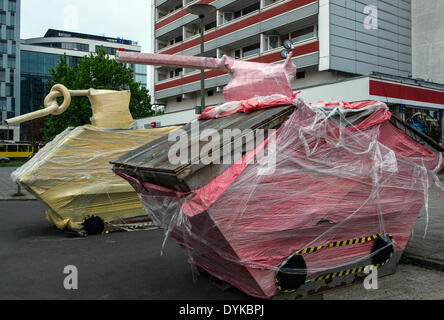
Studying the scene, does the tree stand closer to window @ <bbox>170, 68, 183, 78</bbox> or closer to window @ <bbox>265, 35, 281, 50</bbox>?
window @ <bbox>170, 68, 183, 78</bbox>

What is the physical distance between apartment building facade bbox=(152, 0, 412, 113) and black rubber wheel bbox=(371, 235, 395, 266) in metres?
14.7

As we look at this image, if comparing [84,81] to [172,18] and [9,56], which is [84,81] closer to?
[172,18]

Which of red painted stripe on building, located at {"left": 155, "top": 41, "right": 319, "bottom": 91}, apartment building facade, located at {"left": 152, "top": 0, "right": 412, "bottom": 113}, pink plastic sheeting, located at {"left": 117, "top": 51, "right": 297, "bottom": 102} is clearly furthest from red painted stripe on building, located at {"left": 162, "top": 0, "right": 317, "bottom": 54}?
pink plastic sheeting, located at {"left": 117, "top": 51, "right": 297, "bottom": 102}

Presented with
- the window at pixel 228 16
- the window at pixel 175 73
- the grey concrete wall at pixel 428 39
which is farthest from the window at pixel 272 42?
the window at pixel 175 73

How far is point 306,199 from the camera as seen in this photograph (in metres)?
4.19

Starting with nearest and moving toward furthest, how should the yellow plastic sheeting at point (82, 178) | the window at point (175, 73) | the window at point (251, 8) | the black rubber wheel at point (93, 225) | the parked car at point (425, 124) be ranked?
the yellow plastic sheeting at point (82, 178)
the black rubber wheel at point (93, 225)
the parked car at point (425, 124)
the window at point (251, 8)
the window at point (175, 73)

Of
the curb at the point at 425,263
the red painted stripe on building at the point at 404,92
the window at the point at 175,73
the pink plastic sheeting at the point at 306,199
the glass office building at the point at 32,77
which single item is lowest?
the curb at the point at 425,263

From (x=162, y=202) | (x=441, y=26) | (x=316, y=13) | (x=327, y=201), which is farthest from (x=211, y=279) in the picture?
(x=441, y=26)

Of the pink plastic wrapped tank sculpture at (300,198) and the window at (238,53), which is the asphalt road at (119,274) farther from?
the window at (238,53)

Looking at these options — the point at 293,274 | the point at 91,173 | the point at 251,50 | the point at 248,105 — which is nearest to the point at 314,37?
the point at 251,50

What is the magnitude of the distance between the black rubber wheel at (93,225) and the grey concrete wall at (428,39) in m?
19.9

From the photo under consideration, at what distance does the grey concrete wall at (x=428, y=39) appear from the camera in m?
21.2

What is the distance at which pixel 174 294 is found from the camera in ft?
15.1

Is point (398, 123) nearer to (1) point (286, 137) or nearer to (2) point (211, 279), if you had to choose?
(1) point (286, 137)
